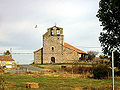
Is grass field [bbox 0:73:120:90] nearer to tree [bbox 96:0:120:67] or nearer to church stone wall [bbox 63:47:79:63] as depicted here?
tree [bbox 96:0:120:67]

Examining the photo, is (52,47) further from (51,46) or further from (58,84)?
(58,84)

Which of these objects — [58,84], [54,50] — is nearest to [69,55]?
[54,50]

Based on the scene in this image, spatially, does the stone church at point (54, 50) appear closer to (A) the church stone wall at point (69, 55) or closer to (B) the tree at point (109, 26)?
(A) the church stone wall at point (69, 55)

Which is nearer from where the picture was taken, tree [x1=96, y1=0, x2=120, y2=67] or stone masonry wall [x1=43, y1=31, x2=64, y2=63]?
tree [x1=96, y1=0, x2=120, y2=67]

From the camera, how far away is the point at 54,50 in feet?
204

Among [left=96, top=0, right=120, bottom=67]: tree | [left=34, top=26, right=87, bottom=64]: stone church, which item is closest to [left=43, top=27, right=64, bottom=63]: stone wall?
[left=34, top=26, right=87, bottom=64]: stone church

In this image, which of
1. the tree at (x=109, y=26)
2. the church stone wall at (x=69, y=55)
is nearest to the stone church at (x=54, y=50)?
the church stone wall at (x=69, y=55)

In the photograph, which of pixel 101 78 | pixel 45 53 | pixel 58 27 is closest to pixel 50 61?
pixel 45 53

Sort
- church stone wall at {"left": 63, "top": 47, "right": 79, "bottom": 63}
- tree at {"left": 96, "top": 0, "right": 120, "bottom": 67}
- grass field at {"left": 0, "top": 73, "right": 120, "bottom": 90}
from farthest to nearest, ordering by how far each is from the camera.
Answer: church stone wall at {"left": 63, "top": 47, "right": 79, "bottom": 63} < tree at {"left": 96, "top": 0, "right": 120, "bottom": 67} < grass field at {"left": 0, "top": 73, "right": 120, "bottom": 90}

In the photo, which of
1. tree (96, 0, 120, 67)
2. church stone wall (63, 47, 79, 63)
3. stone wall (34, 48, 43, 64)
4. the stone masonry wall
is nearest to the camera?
tree (96, 0, 120, 67)

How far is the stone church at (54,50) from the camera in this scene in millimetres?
60562

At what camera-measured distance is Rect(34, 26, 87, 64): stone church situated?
6056 cm

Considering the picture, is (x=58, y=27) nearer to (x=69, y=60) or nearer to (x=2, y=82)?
(x=69, y=60)

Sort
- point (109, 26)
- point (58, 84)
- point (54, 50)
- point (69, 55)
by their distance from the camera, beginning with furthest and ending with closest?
point (54, 50) < point (69, 55) < point (109, 26) < point (58, 84)
